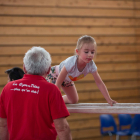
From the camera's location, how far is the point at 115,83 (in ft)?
17.5

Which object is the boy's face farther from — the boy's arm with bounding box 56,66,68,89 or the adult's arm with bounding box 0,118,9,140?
the adult's arm with bounding box 0,118,9,140

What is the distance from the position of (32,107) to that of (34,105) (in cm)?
2

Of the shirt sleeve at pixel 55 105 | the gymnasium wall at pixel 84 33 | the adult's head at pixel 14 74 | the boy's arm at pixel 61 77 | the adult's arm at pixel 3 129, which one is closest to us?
the shirt sleeve at pixel 55 105

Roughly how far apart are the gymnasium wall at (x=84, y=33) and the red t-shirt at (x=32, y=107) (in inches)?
129

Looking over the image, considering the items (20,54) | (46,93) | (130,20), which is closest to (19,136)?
(46,93)

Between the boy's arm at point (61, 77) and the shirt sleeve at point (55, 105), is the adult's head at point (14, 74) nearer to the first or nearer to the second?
the boy's arm at point (61, 77)

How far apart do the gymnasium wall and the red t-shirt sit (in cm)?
327

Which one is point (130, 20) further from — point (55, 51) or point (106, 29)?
point (55, 51)

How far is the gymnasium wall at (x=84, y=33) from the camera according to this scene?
484cm

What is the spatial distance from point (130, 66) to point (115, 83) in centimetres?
60

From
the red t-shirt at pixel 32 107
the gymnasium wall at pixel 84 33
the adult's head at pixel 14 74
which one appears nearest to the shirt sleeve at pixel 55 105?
the red t-shirt at pixel 32 107

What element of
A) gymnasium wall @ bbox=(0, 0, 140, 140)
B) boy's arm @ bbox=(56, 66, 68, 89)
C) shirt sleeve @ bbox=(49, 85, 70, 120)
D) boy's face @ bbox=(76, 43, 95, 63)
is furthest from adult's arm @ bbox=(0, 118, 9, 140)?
gymnasium wall @ bbox=(0, 0, 140, 140)

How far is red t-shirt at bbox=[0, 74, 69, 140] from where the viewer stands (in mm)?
1597

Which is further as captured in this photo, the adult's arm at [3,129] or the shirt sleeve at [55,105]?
the adult's arm at [3,129]
